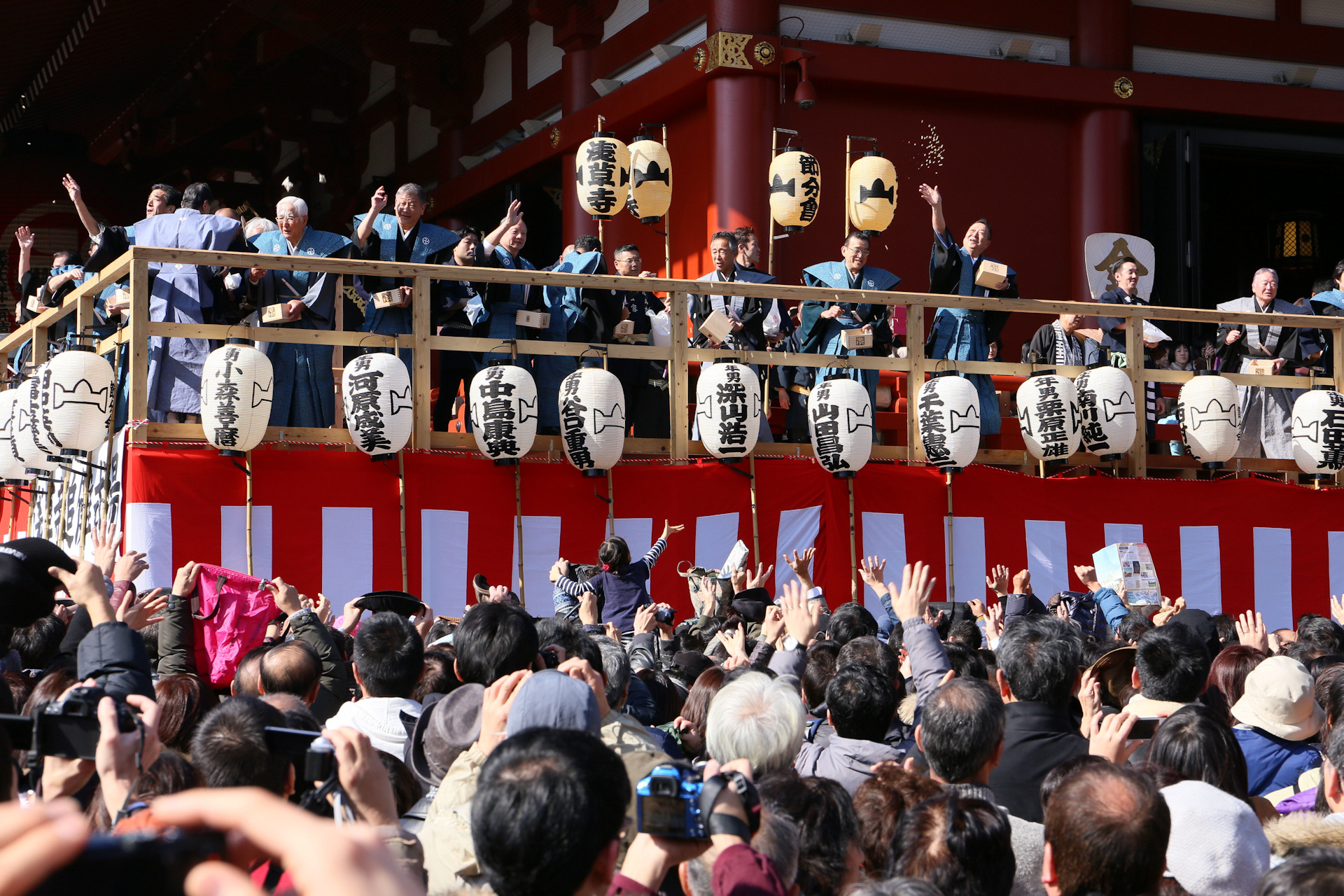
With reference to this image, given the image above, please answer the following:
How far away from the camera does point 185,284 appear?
26.6 feet

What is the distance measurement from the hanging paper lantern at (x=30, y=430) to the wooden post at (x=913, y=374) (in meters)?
5.28

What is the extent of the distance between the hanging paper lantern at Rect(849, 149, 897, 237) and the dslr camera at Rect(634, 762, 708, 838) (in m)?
8.63

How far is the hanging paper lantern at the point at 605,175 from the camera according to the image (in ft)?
33.8

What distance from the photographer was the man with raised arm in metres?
9.48

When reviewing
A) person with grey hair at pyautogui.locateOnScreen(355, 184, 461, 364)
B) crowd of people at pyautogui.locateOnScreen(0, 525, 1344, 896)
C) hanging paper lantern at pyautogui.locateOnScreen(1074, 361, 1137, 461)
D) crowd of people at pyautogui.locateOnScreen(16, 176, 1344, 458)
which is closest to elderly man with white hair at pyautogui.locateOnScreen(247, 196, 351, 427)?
crowd of people at pyautogui.locateOnScreen(16, 176, 1344, 458)

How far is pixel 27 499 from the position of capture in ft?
30.4

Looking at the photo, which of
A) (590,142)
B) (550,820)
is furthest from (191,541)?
(550,820)

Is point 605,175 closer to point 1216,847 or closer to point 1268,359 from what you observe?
point 1268,359

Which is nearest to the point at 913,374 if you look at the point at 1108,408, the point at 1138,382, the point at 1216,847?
the point at 1108,408

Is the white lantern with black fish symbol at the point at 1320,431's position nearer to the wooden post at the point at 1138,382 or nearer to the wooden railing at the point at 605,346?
the wooden railing at the point at 605,346

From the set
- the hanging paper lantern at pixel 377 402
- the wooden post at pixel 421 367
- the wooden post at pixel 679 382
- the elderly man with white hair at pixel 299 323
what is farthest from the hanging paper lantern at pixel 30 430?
the wooden post at pixel 679 382

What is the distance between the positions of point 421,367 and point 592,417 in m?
1.09

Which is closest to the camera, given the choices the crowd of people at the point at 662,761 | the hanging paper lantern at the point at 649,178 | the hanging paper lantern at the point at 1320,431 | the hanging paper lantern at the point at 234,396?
the crowd of people at the point at 662,761

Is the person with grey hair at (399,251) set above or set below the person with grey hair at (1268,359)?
above
